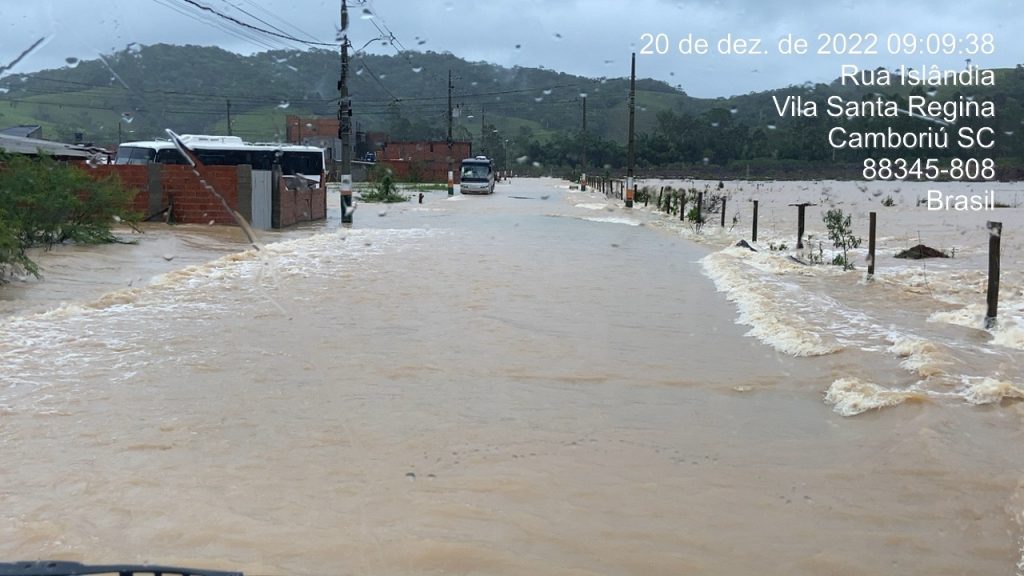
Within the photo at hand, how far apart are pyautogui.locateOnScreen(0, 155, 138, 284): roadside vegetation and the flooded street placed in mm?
6259

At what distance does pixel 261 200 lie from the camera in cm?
2559

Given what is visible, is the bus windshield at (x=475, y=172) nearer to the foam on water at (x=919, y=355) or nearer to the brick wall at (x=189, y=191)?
the brick wall at (x=189, y=191)

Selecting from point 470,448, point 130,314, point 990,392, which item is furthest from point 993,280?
point 130,314

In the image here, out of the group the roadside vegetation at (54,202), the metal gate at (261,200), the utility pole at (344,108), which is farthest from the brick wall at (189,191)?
the roadside vegetation at (54,202)

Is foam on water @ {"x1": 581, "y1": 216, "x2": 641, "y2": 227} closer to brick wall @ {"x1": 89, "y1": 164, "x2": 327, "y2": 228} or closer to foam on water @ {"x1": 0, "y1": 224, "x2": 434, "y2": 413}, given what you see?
brick wall @ {"x1": 89, "y1": 164, "x2": 327, "y2": 228}

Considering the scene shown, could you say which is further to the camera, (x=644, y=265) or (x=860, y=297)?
(x=644, y=265)

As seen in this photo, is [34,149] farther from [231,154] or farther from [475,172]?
[475,172]

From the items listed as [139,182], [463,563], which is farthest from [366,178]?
[463,563]

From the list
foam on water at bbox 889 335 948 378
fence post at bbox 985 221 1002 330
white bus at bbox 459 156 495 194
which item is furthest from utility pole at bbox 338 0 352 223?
white bus at bbox 459 156 495 194

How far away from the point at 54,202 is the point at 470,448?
14.3 meters

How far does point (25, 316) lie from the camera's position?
10641 millimetres

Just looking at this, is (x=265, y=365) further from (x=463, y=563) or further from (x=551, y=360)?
(x=463, y=563)

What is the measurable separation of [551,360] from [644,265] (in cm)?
909

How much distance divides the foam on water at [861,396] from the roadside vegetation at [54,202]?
13.4 meters
